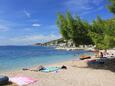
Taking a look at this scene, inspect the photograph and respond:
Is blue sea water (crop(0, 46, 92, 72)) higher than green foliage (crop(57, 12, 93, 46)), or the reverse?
green foliage (crop(57, 12, 93, 46))

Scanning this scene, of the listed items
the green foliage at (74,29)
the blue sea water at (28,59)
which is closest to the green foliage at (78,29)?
the green foliage at (74,29)

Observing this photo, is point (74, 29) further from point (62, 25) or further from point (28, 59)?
point (28, 59)

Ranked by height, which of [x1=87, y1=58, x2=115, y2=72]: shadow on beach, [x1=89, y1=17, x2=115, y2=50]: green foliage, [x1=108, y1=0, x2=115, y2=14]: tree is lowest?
[x1=87, y1=58, x2=115, y2=72]: shadow on beach

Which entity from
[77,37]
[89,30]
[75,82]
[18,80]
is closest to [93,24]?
[89,30]

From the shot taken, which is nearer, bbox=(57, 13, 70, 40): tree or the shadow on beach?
the shadow on beach

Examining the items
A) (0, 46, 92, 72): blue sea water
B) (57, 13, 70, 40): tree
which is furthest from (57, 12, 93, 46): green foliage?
(0, 46, 92, 72): blue sea water

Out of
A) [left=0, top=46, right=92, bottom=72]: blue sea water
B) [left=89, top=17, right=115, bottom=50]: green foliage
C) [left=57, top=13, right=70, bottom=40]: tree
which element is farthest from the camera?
[left=0, top=46, right=92, bottom=72]: blue sea water

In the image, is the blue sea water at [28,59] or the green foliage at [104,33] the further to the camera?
the blue sea water at [28,59]

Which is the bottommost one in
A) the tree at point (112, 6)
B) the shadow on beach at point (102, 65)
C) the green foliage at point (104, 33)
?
the shadow on beach at point (102, 65)

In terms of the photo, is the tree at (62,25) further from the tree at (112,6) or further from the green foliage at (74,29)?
the tree at (112,6)

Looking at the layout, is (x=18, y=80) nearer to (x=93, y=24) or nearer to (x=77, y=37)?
(x=77, y=37)

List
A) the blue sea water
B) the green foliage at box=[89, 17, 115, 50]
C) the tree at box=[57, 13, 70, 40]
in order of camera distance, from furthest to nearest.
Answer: the blue sea water
the tree at box=[57, 13, 70, 40]
the green foliage at box=[89, 17, 115, 50]

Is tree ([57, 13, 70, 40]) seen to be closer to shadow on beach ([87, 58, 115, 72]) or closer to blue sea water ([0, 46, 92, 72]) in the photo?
shadow on beach ([87, 58, 115, 72])

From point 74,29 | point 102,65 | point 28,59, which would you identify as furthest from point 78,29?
point 28,59
